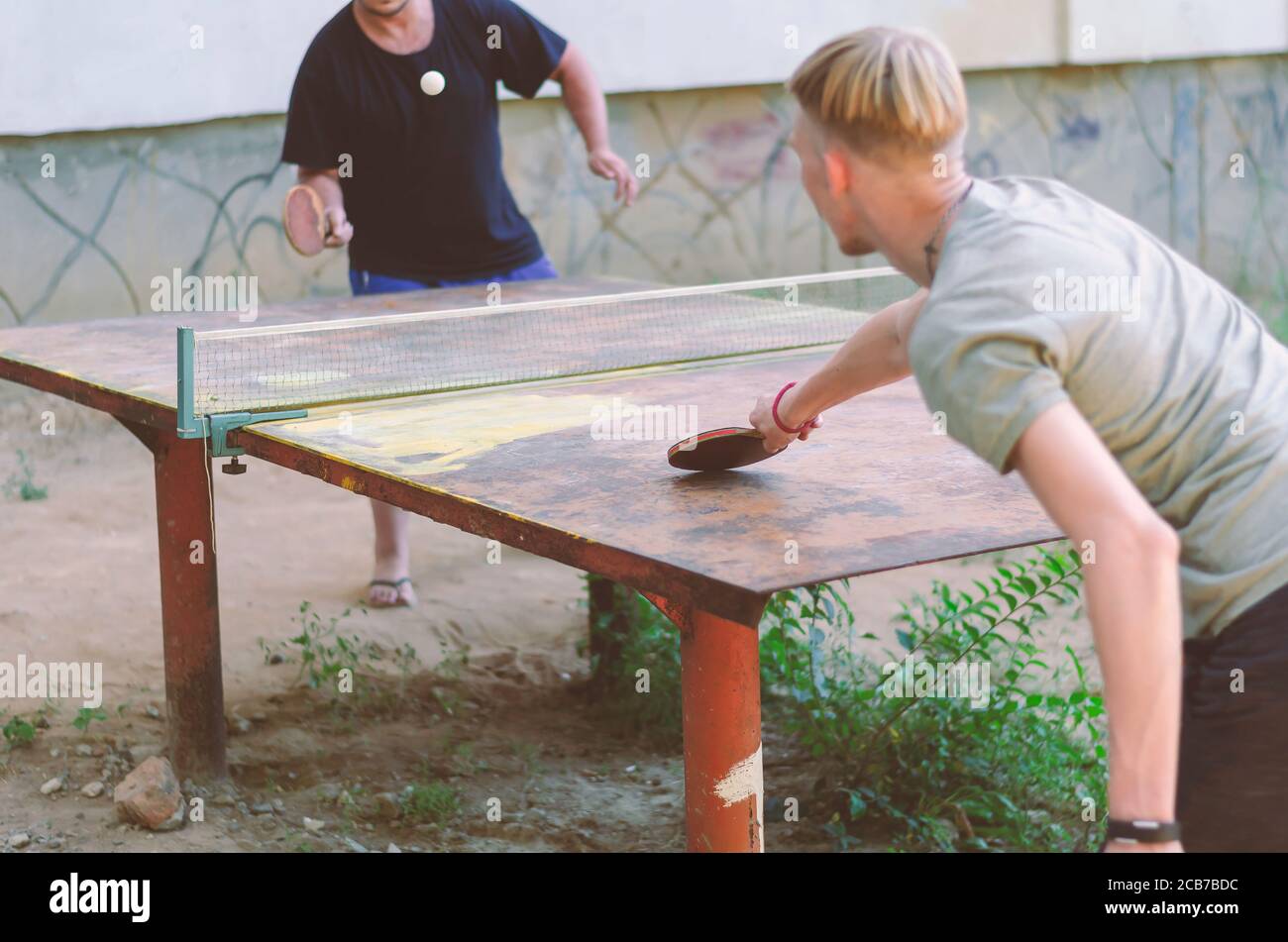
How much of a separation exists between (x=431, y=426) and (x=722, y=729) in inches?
44.4

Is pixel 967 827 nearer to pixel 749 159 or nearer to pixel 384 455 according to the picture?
pixel 384 455

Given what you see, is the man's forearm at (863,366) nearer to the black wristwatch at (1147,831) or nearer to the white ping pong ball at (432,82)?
the black wristwatch at (1147,831)

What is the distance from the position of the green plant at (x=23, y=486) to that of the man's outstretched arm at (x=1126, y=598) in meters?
5.87

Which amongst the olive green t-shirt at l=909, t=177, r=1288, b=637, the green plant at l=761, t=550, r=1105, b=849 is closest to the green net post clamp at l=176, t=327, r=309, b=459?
the green plant at l=761, t=550, r=1105, b=849

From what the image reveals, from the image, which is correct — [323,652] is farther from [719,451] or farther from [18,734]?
[719,451]

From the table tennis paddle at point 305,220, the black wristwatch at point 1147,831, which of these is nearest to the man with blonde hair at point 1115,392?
the black wristwatch at point 1147,831

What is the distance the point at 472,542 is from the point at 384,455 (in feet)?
11.0

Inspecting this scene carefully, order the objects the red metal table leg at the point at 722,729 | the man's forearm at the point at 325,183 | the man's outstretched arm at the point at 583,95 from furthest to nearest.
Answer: the man's outstretched arm at the point at 583,95
the man's forearm at the point at 325,183
the red metal table leg at the point at 722,729

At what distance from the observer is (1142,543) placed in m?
1.77

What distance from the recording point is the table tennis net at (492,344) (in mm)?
3787

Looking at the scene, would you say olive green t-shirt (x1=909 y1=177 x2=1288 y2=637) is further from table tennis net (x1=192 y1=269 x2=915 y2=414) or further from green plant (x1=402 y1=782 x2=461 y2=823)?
green plant (x1=402 y1=782 x2=461 y2=823)

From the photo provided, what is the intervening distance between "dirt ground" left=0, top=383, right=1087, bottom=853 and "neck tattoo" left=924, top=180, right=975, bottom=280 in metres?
2.22

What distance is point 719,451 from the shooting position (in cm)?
299

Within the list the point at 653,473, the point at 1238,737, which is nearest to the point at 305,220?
the point at 653,473
